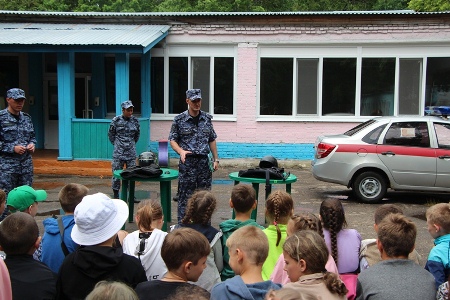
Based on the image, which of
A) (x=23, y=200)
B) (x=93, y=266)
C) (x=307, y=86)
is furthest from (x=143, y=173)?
(x=307, y=86)

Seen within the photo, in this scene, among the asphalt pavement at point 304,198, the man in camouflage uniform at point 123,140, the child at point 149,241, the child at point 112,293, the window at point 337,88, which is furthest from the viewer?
the window at point 337,88

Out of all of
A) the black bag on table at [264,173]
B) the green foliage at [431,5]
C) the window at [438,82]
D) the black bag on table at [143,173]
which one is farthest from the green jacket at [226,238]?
the green foliage at [431,5]

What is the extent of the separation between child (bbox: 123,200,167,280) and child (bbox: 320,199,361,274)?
4.20 feet

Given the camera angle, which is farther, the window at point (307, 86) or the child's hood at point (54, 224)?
the window at point (307, 86)

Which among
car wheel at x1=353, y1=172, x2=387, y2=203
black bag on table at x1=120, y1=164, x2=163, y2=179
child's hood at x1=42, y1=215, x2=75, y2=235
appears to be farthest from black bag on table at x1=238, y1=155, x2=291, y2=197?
child's hood at x1=42, y1=215, x2=75, y2=235

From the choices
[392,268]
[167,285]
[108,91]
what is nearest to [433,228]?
[392,268]

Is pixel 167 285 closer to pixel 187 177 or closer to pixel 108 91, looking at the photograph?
pixel 187 177

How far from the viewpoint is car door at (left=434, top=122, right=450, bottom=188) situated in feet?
33.3

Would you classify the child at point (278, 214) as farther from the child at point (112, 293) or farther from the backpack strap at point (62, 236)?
the child at point (112, 293)

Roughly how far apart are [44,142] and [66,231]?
13524 millimetres

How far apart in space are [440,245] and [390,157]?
6.62m

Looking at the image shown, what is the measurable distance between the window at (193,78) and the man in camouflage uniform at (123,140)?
647 centimetres

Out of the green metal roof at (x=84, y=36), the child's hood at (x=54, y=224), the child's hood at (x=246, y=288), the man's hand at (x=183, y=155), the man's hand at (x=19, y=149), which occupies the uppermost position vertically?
the green metal roof at (x=84, y=36)

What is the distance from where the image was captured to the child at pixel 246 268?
9.80 feet
